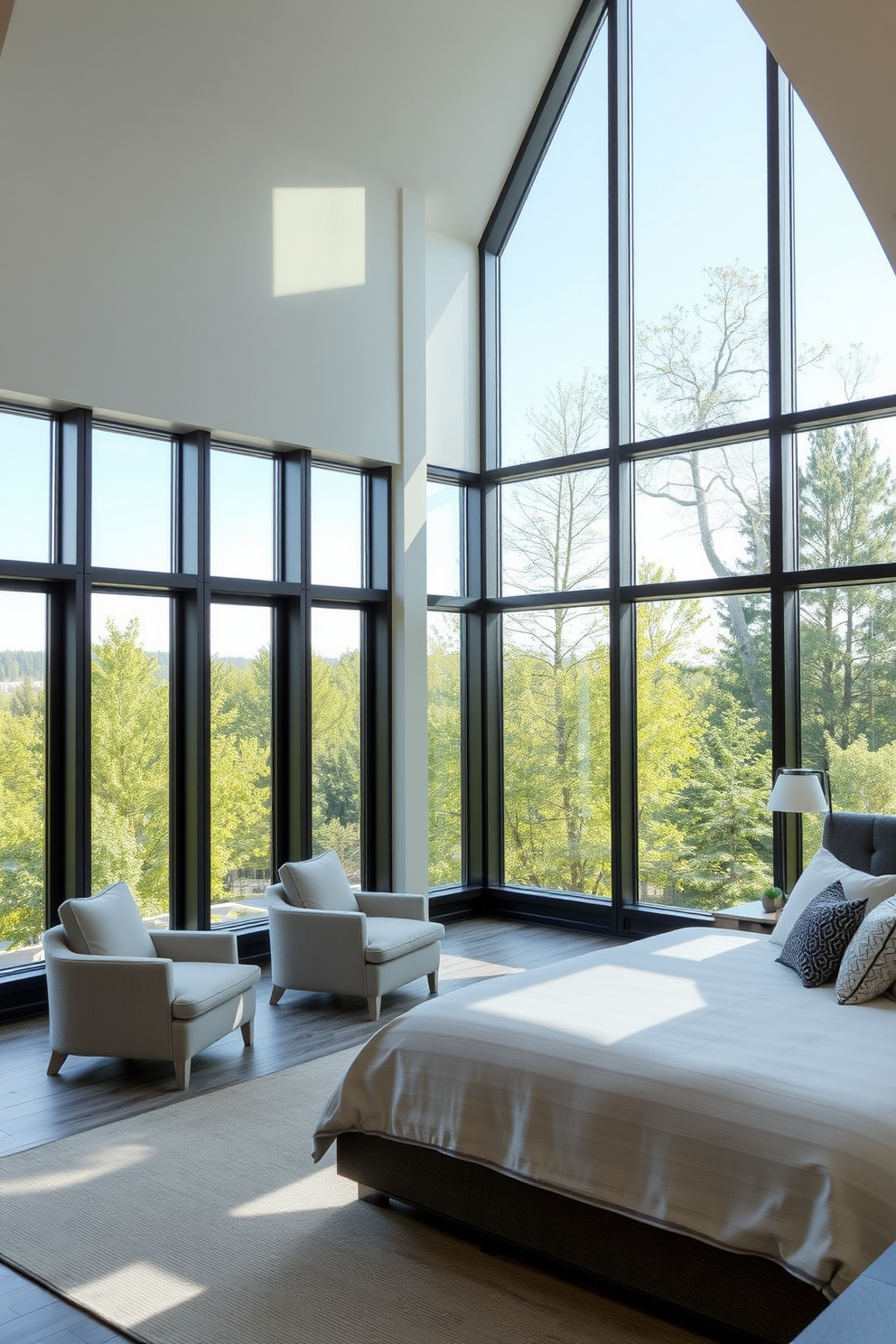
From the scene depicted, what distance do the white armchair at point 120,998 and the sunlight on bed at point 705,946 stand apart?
6.60 feet

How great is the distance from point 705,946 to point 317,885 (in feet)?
7.70

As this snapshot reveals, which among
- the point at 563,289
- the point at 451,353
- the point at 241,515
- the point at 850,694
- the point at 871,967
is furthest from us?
the point at 451,353

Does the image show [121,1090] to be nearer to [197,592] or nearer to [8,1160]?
[8,1160]

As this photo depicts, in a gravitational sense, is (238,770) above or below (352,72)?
below

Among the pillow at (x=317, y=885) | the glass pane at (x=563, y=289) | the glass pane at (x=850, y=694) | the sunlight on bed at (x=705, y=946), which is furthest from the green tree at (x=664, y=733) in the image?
the sunlight on bed at (x=705, y=946)

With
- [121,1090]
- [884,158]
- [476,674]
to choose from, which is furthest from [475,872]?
[884,158]

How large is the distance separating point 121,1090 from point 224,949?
2.89ft

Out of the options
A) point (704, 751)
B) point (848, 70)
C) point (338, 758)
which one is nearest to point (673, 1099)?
point (848, 70)

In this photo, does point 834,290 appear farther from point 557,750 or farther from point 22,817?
point 22,817

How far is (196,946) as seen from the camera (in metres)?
5.61

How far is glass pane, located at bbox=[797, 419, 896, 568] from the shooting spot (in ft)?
22.2

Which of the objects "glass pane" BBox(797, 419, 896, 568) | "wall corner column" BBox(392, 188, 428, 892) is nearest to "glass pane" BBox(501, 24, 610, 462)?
"wall corner column" BBox(392, 188, 428, 892)

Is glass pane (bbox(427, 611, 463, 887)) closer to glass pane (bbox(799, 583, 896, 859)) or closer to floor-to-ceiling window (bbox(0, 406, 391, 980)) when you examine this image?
floor-to-ceiling window (bbox(0, 406, 391, 980))

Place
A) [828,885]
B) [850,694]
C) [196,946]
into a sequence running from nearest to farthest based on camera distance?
1. [828,885]
2. [196,946]
3. [850,694]
